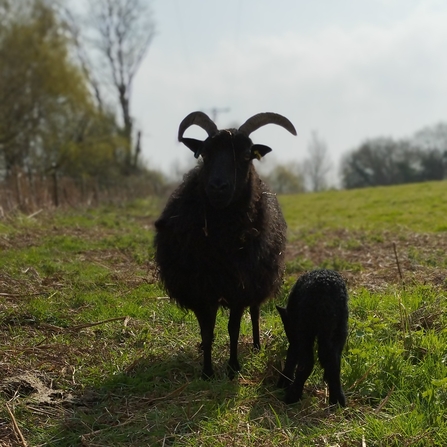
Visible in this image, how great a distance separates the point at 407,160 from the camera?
205 feet

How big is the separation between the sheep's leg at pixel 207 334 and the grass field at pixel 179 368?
106 millimetres

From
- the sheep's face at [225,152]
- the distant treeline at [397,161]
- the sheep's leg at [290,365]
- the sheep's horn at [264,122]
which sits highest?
the distant treeline at [397,161]

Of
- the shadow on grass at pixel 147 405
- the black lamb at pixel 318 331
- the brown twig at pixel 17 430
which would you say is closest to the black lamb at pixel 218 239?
the shadow on grass at pixel 147 405

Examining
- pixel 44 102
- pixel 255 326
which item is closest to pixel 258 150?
pixel 255 326

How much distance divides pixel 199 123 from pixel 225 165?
748mm

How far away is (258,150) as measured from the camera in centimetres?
544

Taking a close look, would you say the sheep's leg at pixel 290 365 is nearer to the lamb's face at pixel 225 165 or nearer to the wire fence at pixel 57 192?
the lamb's face at pixel 225 165

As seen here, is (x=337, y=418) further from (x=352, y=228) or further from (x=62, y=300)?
(x=352, y=228)

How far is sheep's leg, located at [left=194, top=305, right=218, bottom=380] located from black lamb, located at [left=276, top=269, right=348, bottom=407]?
0.67m

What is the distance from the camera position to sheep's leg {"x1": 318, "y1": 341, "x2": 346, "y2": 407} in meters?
4.14

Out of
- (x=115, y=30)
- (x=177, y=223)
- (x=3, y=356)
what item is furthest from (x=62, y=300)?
(x=115, y=30)

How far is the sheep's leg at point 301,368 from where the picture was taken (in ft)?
13.9

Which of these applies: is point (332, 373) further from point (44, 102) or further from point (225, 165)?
point (44, 102)

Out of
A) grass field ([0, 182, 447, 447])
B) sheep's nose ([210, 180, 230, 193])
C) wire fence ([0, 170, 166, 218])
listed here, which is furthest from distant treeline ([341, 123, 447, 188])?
sheep's nose ([210, 180, 230, 193])
